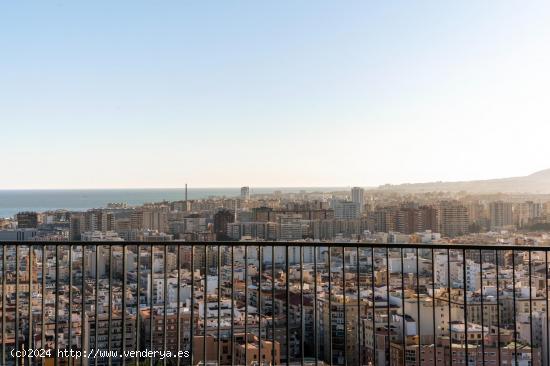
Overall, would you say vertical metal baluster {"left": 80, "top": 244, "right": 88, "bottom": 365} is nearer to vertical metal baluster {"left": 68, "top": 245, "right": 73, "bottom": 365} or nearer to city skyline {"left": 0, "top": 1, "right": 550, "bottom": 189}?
vertical metal baluster {"left": 68, "top": 245, "right": 73, "bottom": 365}

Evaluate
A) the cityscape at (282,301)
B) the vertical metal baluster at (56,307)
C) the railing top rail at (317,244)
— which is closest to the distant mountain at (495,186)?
the cityscape at (282,301)

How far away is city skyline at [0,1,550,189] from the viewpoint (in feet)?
28.0

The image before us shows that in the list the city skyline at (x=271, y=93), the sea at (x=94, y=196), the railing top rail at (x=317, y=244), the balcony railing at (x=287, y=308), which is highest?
the city skyline at (x=271, y=93)

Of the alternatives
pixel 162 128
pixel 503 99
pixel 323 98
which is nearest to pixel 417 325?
pixel 503 99

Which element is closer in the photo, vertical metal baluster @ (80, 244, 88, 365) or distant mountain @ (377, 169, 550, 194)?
vertical metal baluster @ (80, 244, 88, 365)

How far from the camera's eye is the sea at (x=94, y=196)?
7.96 meters

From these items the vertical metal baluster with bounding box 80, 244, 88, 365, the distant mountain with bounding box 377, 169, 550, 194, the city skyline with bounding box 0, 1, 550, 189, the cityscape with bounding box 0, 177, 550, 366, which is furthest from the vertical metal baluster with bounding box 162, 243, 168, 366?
the city skyline with bounding box 0, 1, 550, 189

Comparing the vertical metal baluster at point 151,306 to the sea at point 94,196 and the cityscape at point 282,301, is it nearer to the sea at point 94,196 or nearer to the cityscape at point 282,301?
the cityscape at point 282,301

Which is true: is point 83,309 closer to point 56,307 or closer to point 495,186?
point 56,307

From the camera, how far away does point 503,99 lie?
917 cm

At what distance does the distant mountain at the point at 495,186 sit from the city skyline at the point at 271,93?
0.38 m

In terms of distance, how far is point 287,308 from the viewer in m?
3.78

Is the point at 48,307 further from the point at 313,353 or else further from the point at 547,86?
the point at 547,86

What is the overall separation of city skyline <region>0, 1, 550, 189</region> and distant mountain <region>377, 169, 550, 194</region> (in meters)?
0.38
